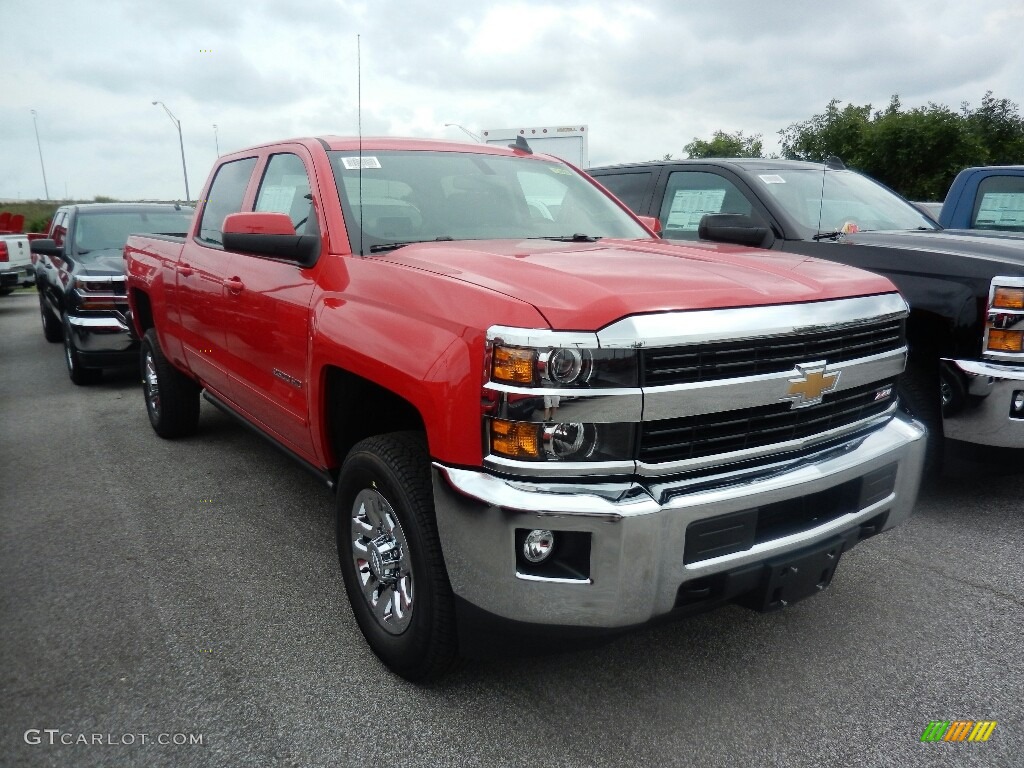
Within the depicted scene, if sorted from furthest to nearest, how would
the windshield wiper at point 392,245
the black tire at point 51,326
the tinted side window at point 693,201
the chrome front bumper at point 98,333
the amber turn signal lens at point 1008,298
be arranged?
the black tire at point 51,326, the chrome front bumper at point 98,333, the tinted side window at point 693,201, the amber turn signal lens at point 1008,298, the windshield wiper at point 392,245

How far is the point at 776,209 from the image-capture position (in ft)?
16.7

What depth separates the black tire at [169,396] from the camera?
5.52 m

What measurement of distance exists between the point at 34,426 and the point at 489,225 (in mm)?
4658

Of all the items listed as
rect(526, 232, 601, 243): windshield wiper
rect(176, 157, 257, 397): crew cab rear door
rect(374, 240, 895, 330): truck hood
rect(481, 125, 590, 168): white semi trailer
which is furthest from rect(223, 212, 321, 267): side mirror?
rect(481, 125, 590, 168): white semi trailer

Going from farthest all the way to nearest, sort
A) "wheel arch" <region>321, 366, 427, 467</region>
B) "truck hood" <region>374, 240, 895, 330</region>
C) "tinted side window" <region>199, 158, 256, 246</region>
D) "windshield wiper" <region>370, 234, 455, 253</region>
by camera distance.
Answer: "tinted side window" <region>199, 158, 256, 246</region> → "windshield wiper" <region>370, 234, 455, 253</region> → "wheel arch" <region>321, 366, 427, 467</region> → "truck hood" <region>374, 240, 895, 330</region>

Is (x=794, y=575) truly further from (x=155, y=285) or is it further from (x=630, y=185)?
(x=155, y=285)

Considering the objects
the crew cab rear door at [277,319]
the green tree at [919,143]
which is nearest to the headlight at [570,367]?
the crew cab rear door at [277,319]

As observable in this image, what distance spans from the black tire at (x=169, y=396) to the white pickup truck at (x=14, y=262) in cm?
1000

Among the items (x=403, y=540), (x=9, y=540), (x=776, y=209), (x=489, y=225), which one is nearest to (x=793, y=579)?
(x=403, y=540)

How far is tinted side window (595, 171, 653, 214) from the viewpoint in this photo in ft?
19.8

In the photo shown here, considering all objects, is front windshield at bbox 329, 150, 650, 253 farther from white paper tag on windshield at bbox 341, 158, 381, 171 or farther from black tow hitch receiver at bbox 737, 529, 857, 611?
black tow hitch receiver at bbox 737, 529, 857, 611

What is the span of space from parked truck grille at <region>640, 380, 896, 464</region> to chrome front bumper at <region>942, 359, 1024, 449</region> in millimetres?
1593

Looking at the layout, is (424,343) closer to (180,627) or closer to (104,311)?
(180,627)

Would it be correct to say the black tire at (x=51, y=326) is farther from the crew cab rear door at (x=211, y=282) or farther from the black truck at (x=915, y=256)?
the black truck at (x=915, y=256)
